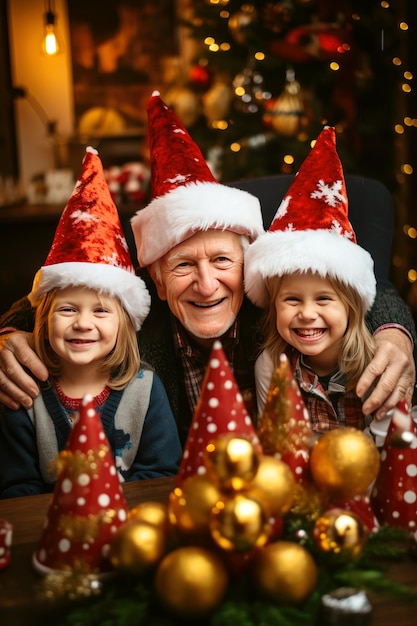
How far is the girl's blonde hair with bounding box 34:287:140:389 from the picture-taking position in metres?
1.65

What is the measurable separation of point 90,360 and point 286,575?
837mm

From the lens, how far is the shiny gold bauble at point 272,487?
0.89m

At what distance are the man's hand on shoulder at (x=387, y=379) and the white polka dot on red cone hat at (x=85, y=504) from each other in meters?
0.72

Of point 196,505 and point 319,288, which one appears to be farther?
point 319,288

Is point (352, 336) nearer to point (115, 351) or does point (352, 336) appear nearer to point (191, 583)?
point (115, 351)

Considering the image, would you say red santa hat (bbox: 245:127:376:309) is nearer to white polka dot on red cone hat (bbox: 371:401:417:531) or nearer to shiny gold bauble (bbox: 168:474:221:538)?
white polka dot on red cone hat (bbox: 371:401:417:531)

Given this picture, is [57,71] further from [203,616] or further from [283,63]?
[203,616]

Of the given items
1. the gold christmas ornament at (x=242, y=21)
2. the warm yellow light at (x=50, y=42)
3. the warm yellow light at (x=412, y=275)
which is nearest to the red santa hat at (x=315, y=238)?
the gold christmas ornament at (x=242, y=21)

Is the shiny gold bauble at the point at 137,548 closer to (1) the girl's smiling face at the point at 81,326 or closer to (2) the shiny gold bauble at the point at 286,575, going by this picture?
(2) the shiny gold bauble at the point at 286,575

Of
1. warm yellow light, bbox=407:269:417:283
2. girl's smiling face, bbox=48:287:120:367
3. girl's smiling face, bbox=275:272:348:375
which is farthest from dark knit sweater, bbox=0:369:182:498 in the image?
warm yellow light, bbox=407:269:417:283

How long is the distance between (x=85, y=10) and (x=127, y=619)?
555 centimetres

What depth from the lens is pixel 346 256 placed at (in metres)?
1.66

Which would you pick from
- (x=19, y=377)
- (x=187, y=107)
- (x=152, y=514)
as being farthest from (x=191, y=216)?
(x=187, y=107)

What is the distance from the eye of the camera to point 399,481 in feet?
3.60
